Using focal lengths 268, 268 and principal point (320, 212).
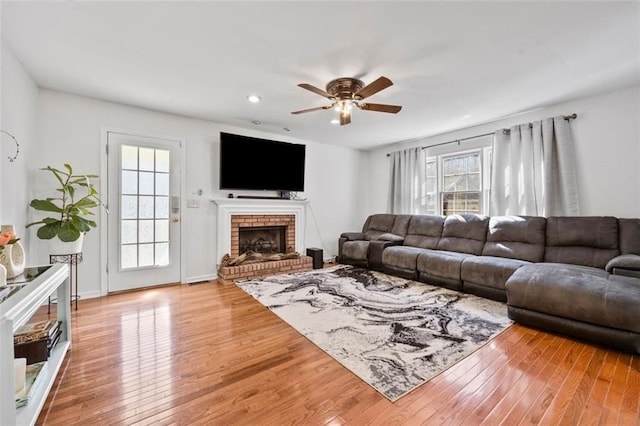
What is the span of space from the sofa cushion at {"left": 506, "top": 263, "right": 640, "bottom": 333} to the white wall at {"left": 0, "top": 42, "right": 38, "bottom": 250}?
465 centimetres

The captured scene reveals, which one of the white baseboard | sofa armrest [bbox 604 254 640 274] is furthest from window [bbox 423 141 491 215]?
the white baseboard

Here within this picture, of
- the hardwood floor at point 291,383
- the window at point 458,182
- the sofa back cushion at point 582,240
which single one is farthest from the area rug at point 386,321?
the window at point 458,182

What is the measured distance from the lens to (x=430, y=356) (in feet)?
6.63

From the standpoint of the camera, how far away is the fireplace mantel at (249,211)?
4.29 metres

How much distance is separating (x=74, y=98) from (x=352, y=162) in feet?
15.5

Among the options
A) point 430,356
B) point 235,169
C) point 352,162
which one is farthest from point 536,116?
point 235,169

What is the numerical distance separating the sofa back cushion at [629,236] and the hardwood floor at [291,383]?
146cm

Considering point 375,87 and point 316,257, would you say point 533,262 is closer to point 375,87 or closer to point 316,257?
point 375,87

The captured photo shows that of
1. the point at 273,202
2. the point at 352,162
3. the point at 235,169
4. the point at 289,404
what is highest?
the point at 352,162

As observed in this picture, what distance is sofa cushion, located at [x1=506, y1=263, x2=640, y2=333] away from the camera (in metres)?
2.02

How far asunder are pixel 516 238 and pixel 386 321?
2.36m

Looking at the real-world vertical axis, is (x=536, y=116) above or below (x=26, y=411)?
above

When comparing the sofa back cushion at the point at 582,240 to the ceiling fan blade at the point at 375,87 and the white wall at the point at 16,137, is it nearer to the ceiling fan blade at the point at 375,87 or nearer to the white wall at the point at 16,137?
the ceiling fan blade at the point at 375,87

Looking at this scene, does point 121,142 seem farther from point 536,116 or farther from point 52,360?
point 536,116
